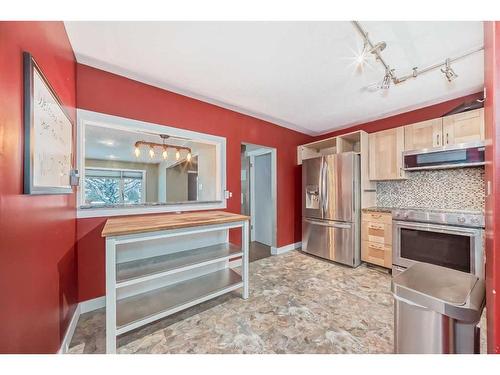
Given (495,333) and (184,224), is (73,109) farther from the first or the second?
(495,333)

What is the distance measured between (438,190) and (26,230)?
13.1 feet

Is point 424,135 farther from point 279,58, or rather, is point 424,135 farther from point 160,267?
point 160,267

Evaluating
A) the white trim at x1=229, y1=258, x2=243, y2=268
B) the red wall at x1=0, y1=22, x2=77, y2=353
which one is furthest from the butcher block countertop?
the white trim at x1=229, y1=258, x2=243, y2=268

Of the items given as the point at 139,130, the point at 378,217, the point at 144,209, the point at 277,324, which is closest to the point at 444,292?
the point at 277,324

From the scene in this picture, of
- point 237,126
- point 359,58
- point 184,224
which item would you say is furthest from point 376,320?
point 237,126

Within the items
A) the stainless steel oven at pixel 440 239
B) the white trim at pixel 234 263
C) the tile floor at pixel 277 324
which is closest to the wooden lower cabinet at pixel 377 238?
the stainless steel oven at pixel 440 239

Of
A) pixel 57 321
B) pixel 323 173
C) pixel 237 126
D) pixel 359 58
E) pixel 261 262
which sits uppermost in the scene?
pixel 359 58

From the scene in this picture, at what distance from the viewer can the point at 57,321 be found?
1219 millimetres

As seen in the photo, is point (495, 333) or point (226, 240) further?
point (226, 240)

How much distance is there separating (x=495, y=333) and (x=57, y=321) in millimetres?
2245

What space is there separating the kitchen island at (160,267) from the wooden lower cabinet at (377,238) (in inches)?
75.9

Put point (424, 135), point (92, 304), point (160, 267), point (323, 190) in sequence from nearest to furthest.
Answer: point (160, 267)
point (92, 304)
point (424, 135)
point (323, 190)

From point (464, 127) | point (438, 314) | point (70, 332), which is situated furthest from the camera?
point (464, 127)

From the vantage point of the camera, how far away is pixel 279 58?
5.62 feet
